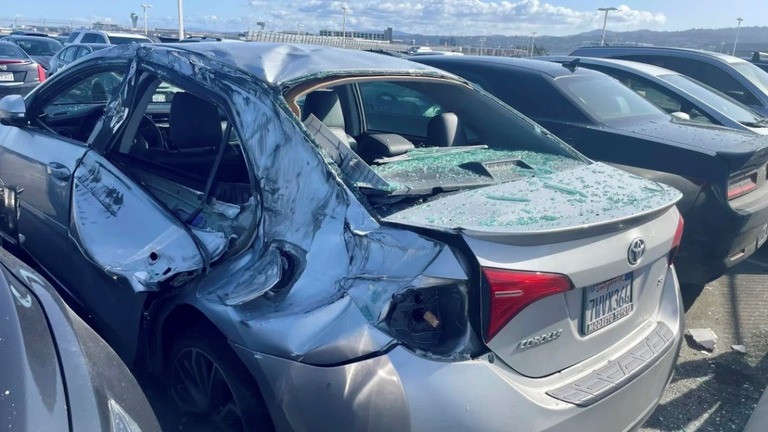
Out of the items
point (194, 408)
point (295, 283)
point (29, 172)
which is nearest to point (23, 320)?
point (295, 283)

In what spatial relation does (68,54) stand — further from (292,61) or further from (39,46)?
(292,61)

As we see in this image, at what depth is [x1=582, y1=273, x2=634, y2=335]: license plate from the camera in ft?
7.18

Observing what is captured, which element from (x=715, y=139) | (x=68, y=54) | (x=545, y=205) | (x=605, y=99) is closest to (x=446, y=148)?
(x=545, y=205)

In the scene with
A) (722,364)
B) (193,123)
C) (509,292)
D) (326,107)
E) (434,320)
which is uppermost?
(326,107)

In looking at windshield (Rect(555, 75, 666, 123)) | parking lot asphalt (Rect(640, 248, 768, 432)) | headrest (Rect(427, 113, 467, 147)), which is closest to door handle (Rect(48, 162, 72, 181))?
headrest (Rect(427, 113, 467, 147))

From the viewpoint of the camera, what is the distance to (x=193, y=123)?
330 centimetres

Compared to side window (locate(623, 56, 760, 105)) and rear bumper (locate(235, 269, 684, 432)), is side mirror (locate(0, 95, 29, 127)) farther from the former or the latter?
side window (locate(623, 56, 760, 105))

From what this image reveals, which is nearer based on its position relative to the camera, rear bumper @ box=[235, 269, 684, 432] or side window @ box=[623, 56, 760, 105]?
rear bumper @ box=[235, 269, 684, 432]

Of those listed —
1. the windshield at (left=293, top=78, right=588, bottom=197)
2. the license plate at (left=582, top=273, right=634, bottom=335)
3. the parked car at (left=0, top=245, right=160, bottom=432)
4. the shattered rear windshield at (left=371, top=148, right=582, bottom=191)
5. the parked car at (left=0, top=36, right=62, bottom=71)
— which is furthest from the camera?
the parked car at (left=0, top=36, right=62, bottom=71)

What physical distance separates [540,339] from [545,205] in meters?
0.47

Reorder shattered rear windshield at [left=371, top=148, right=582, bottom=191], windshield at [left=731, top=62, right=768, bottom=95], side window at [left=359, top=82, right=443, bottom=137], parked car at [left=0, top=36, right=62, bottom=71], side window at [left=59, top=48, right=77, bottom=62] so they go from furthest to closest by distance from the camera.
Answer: parked car at [left=0, top=36, right=62, bottom=71]
side window at [left=59, top=48, right=77, bottom=62]
windshield at [left=731, top=62, right=768, bottom=95]
side window at [left=359, top=82, right=443, bottom=137]
shattered rear windshield at [left=371, top=148, right=582, bottom=191]

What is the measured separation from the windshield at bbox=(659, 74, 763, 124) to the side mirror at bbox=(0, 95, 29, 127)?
5778 mm

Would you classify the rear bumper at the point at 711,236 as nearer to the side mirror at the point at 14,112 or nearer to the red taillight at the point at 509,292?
the red taillight at the point at 509,292

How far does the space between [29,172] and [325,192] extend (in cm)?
227
